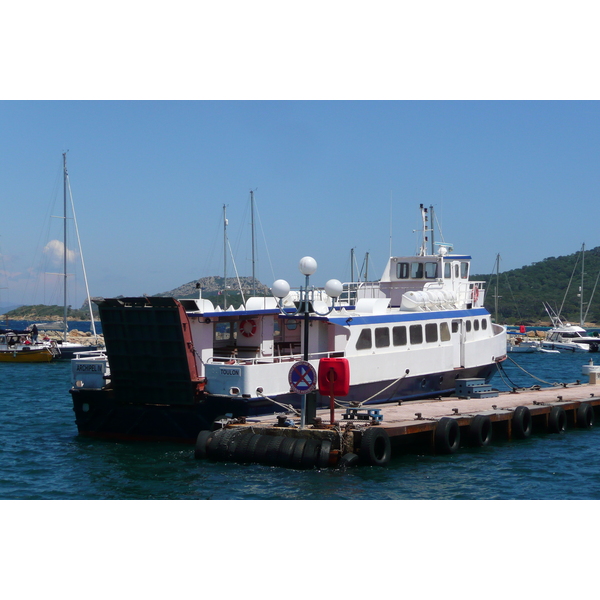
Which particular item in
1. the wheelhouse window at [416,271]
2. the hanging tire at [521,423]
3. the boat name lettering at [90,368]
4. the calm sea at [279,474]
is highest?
the wheelhouse window at [416,271]

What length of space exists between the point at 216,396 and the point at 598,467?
33.1 feet

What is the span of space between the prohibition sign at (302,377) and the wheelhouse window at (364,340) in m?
6.80

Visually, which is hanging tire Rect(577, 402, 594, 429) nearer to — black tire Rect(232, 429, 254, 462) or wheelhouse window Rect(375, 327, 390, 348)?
wheelhouse window Rect(375, 327, 390, 348)

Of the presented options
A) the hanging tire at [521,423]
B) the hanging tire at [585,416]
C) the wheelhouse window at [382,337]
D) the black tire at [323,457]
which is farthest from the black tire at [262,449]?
the hanging tire at [585,416]

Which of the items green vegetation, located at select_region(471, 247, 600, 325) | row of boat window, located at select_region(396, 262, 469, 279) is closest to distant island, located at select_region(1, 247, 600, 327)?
green vegetation, located at select_region(471, 247, 600, 325)

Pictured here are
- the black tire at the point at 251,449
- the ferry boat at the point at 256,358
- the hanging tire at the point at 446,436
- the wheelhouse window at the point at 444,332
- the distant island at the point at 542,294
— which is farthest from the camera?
the distant island at the point at 542,294

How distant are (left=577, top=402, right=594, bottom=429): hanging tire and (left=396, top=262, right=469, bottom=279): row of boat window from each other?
7836 mm

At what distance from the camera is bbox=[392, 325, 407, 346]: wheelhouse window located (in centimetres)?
2608

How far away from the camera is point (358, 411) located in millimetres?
21531

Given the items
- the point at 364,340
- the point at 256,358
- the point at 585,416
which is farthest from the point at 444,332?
the point at 256,358

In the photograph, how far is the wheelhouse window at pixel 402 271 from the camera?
105 ft

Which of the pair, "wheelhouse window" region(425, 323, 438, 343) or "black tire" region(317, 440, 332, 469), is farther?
"wheelhouse window" region(425, 323, 438, 343)

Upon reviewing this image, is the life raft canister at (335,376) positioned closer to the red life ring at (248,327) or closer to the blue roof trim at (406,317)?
the blue roof trim at (406,317)
